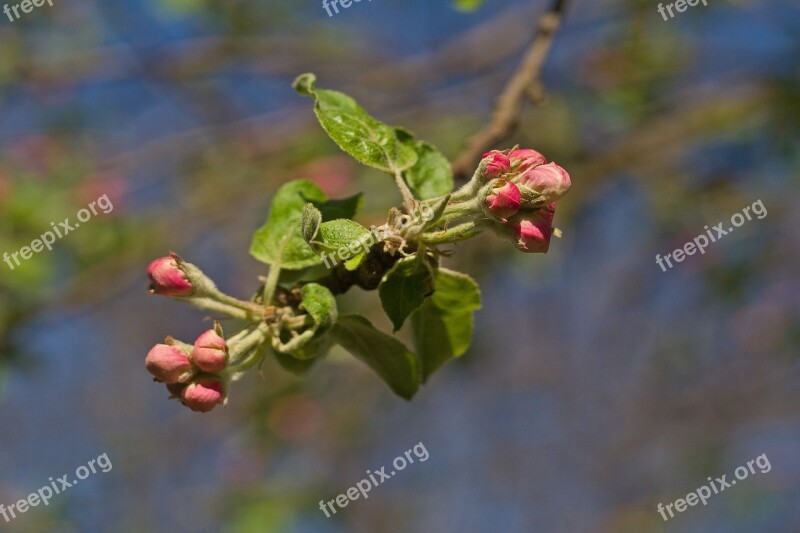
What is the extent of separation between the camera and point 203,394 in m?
0.98

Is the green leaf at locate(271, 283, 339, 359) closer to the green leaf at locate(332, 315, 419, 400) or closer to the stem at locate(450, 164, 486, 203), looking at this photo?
the green leaf at locate(332, 315, 419, 400)

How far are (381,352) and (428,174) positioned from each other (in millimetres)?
279

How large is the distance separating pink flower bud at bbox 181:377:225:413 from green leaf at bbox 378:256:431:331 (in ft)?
0.78

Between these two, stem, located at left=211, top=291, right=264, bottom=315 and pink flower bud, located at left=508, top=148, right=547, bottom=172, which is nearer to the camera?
pink flower bud, located at left=508, top=148, right=547, bottom=172

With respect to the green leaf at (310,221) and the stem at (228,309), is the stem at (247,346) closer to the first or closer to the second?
the stem at (228,309)

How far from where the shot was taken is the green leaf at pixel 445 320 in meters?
1.12

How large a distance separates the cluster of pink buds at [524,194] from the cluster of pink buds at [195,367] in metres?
0.38


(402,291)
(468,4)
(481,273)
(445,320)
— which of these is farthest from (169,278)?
(481,273)

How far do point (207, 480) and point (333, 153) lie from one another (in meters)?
3.70

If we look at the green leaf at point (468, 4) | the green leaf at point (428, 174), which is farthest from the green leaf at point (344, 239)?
the green leaf at point (468, 4)

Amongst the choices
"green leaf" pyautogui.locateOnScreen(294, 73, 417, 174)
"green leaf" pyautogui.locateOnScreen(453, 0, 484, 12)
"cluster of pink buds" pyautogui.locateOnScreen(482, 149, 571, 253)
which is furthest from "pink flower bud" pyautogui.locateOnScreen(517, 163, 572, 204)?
"green leaf" pyautogui.locateOnScreen(453, 0, 484, 12)

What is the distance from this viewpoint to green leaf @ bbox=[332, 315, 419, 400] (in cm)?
108

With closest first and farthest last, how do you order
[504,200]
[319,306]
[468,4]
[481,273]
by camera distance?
[504,200] → [319,306] → [468,4] → [481,273]

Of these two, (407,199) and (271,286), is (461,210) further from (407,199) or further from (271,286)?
(271,286)
